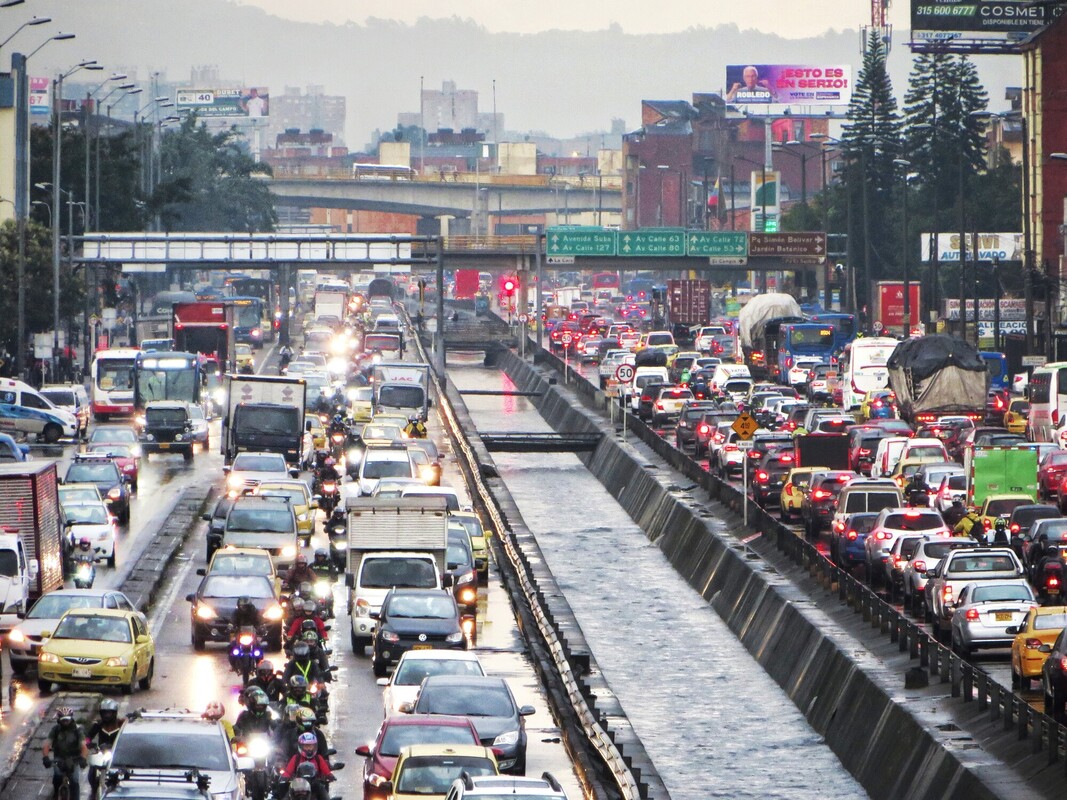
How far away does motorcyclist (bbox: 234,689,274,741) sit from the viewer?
23.3 metres

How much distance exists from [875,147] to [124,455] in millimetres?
92799

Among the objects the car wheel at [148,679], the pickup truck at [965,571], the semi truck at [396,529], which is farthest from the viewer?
the semi truck at [396,529]

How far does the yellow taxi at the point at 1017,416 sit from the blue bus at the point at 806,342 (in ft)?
86.5

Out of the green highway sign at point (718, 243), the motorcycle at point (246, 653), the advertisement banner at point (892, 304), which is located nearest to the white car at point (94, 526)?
the motorcycle at point (246, 653)

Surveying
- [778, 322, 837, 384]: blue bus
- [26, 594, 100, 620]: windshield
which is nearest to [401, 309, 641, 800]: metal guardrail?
[26, 594, 100, 620]: windshield

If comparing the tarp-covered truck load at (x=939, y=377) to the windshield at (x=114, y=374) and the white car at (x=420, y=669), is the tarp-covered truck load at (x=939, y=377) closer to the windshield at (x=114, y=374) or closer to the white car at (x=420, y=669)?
the windshield at (x=114, y=374)

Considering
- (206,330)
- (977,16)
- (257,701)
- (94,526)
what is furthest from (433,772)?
(977,16)

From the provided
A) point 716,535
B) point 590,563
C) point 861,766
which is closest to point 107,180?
point 590,563

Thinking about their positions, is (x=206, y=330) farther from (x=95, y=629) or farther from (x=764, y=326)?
(x=95, y=629)

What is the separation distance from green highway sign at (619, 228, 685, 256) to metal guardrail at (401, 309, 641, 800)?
51624 millimetres

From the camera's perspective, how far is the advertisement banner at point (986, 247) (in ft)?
373

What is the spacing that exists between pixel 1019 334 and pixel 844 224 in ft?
170

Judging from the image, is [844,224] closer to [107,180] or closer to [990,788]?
[107,180]

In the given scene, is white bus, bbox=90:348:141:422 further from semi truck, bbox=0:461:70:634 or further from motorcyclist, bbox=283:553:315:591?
motorcyclist, bbox=283:553:315:591
